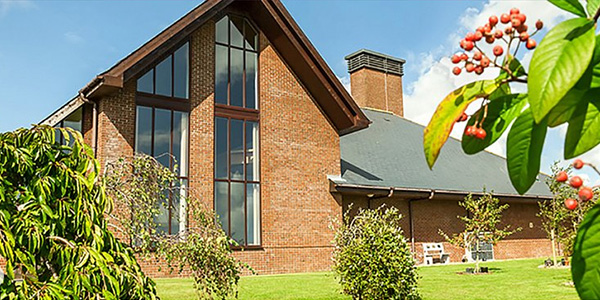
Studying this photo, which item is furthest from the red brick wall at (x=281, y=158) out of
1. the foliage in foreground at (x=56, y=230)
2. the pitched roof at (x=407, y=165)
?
the foliage in foreground at (x=56, y=230)

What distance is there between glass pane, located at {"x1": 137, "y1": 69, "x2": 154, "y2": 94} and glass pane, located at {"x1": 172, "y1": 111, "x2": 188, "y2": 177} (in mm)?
1009

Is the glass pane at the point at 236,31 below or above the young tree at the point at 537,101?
above

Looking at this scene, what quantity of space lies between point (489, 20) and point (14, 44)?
13.6m

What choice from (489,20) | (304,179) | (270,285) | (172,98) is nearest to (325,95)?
(304,179)

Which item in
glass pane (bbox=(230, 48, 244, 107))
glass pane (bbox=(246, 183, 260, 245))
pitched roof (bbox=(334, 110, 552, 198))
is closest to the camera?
glass pane (bbox=(246, 183, 260, 245))

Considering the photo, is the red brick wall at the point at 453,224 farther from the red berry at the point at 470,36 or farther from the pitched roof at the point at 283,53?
the red berry at the point at 470,36

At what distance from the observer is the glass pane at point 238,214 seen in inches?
740

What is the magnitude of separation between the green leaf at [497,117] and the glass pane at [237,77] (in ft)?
61.6

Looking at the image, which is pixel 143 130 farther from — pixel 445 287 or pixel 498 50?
pixel 498 50

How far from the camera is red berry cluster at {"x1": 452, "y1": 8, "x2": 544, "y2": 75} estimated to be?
1.04 metres

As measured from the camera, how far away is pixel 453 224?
977 inches

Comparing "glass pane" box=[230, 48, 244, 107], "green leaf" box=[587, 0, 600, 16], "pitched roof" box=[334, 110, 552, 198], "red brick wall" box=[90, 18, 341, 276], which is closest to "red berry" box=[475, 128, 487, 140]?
"green leaf" box=[587, 0, 600, 16]

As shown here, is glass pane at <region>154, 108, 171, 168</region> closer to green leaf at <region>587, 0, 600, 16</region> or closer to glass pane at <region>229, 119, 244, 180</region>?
glass pane at <region>229, 119, 244, 180</region>

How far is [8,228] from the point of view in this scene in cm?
425
